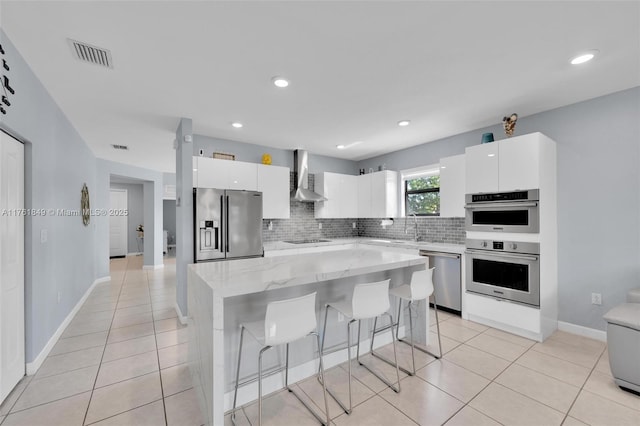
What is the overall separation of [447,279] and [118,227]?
975cm

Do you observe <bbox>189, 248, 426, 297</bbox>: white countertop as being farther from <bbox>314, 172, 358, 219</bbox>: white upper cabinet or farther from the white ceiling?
<bbox>314, 172, 358, 219</bbox>: white upper cabinet

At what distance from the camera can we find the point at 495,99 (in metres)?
3.05

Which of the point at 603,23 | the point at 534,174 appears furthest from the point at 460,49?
the point at 534,174

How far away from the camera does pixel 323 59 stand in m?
2.25

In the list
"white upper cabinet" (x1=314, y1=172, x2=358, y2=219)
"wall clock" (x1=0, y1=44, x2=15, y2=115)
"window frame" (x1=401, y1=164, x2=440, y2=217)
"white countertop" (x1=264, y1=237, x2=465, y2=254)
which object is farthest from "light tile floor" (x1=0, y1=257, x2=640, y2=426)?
"white upper cabinet" (x1=314, y1=172, x2=358, y2=219)

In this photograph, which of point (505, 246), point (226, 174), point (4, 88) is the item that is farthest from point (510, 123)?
point (4, 88)

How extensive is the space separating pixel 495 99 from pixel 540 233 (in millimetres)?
1539

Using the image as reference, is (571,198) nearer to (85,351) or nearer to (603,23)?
(603,23)

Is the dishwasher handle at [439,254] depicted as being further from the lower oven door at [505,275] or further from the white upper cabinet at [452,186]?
the white upper cabinet at [452,186]

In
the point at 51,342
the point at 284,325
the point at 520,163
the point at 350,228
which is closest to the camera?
the point at 284,325

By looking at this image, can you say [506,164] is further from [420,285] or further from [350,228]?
[350,228]

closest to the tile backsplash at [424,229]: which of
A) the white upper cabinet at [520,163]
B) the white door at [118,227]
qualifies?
the white upper cabinet at [520,163]

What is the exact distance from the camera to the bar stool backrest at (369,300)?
2.10 m

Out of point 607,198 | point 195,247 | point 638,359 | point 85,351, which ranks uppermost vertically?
point 607,198
